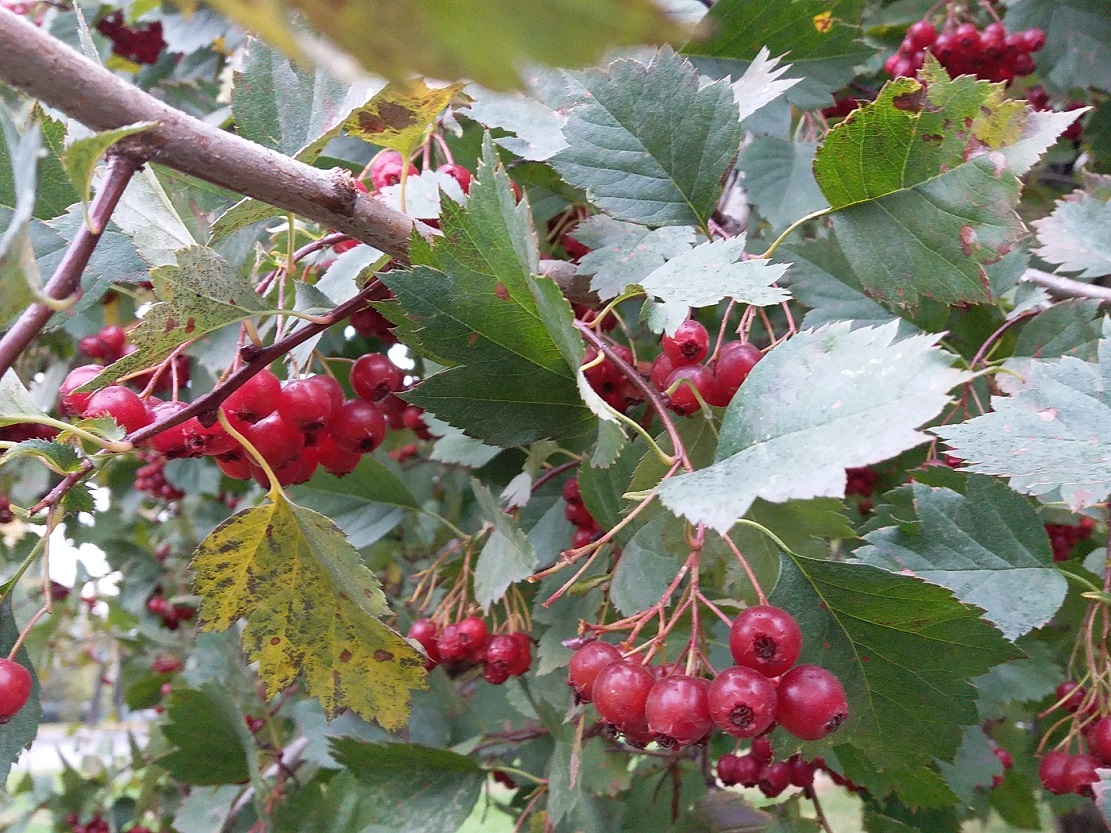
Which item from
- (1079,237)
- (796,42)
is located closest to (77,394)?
(796,42)

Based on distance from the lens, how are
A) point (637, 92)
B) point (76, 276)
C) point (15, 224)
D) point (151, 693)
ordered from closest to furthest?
1. point (15, 224)
2. point (76, 276)
3. point (637, 92)
4. point (151, 693)

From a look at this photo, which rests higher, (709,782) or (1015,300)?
(1015,300)

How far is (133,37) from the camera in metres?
2.64

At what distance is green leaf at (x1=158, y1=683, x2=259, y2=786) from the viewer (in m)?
1.59

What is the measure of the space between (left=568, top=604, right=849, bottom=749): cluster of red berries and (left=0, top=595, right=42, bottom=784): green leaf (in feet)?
2.36

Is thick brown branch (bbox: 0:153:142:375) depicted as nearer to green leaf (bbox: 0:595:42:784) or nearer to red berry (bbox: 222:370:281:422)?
red berry (bbox: 222:370:281:422)

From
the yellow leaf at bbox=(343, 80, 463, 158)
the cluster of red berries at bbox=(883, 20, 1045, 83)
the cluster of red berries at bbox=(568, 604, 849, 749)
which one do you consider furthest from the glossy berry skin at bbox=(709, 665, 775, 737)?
the cluster of red berries at bbox=(883, 20, 1045, 83)

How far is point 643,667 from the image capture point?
80 cm

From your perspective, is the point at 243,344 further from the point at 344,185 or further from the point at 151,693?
the point at 151,693

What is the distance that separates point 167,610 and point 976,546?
2.91 metres

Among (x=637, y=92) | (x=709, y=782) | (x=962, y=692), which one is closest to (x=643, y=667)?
(x=962, y=692)

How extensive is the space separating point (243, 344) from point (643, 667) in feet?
1.72

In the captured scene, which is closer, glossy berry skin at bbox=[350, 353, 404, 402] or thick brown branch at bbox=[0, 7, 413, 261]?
thick brown branch at bbox=[0, 7, 413, 261]

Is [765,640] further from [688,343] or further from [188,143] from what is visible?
[188,143]
